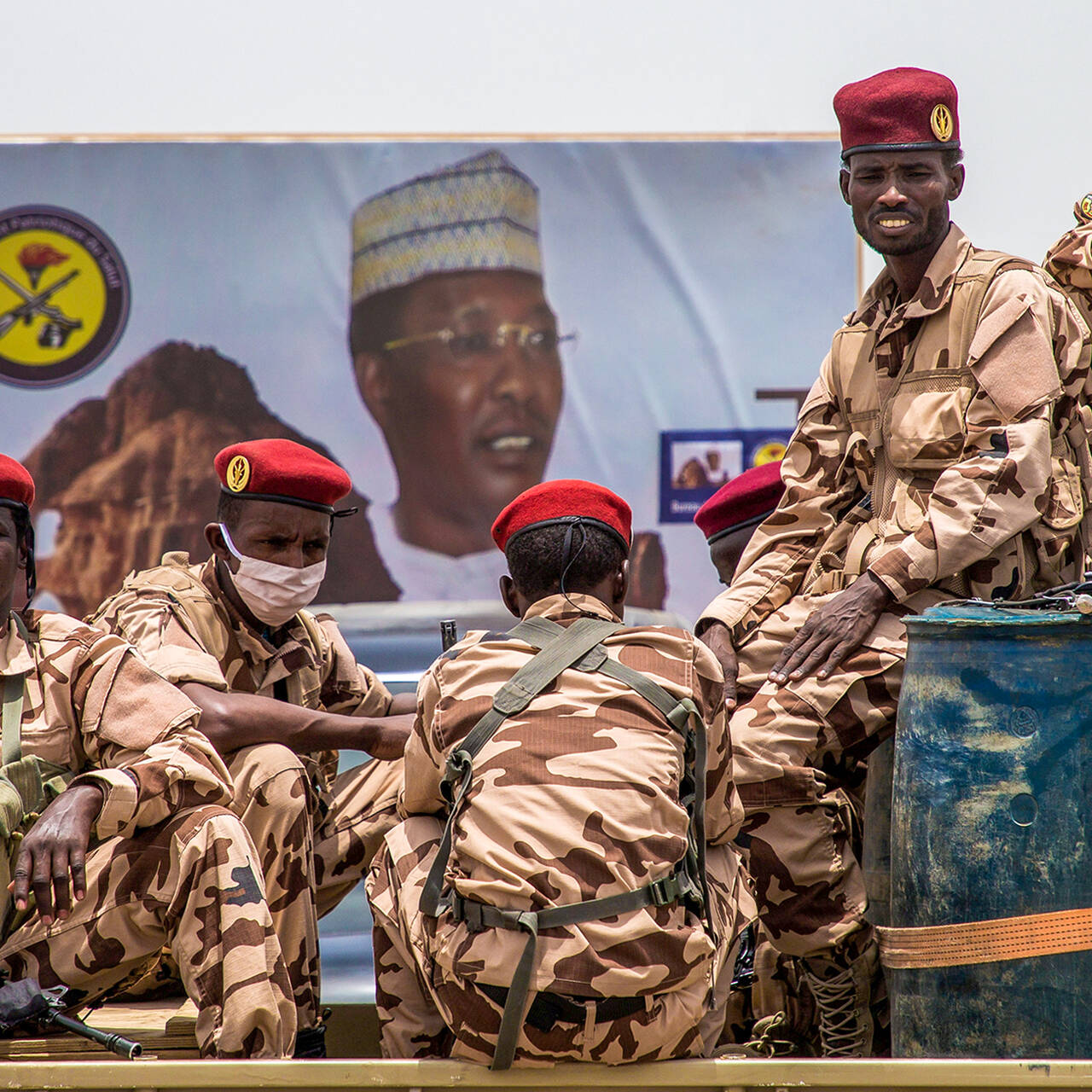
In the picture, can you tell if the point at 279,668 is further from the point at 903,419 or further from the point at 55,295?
the point at 55,295

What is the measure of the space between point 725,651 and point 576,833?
1.00 m

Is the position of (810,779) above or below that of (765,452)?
below

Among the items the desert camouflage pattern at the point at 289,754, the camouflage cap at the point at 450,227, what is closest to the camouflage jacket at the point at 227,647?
the desert camouflage pattern at the point at 289,754

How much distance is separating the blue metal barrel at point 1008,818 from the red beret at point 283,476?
70.4 inches

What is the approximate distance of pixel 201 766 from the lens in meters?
2.90

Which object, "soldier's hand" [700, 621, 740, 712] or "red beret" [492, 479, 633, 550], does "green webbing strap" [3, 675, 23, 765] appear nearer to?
"red beret" [492, 479, 633, 550]

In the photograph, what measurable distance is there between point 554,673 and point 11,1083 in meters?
1.15

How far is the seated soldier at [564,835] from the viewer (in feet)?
7.88

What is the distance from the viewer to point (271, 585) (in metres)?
3.82

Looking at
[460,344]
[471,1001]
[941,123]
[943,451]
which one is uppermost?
[460,344]

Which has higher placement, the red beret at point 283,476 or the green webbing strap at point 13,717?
the red beret at point 283,476

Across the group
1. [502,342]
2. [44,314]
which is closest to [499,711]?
[502,342]

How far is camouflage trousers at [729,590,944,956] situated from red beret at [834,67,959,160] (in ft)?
3.30

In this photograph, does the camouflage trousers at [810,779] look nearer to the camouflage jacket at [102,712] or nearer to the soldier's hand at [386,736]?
the soldier's hand at [386,736]
